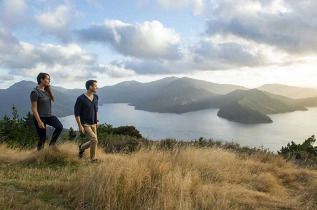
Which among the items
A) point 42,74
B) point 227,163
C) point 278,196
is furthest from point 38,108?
point 278,196

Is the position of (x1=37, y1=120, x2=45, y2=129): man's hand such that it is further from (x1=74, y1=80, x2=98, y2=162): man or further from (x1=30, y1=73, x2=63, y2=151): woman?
(x1=74, y1=80, x2=98, y2=162): man

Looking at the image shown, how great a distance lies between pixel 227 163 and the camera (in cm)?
621

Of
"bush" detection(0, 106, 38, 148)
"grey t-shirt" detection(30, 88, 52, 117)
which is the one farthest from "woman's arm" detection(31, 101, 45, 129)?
"bush" detection(0, 106, 38, 148)

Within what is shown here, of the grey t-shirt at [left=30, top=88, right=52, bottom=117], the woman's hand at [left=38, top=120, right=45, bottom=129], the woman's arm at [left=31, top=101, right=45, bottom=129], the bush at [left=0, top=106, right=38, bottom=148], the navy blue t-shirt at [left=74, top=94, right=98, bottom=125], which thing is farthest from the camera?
the bush at [left=0, top=106, right=38, bottom=148]

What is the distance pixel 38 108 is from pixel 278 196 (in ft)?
18.8

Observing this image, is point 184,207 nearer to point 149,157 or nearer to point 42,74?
point 149,157

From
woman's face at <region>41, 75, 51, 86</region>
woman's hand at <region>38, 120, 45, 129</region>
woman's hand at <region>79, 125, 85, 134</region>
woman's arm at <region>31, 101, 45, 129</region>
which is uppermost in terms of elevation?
woman's face at <region>41, 75, 51, 86</region>

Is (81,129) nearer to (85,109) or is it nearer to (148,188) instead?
(85,109)

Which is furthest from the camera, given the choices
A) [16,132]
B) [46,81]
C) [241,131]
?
[241,131]

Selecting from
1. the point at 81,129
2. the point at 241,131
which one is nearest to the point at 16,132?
the point at 81,129

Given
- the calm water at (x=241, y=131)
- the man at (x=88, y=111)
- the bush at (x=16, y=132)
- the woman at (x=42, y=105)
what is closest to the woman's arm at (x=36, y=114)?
the woman at (x=42, y=105)

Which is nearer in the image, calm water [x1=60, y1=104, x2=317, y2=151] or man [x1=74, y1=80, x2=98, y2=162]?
man [x1=74, y1=80, x2=98, y2=162]

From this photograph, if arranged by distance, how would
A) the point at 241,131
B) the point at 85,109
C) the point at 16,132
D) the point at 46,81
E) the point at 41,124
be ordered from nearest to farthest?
the point at 41,124 → the point at 46,81 → the point at 85,109 → the point at 16,132 → the point at 241,131

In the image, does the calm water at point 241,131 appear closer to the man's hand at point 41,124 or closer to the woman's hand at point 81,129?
the woman's hand at point 81,129
